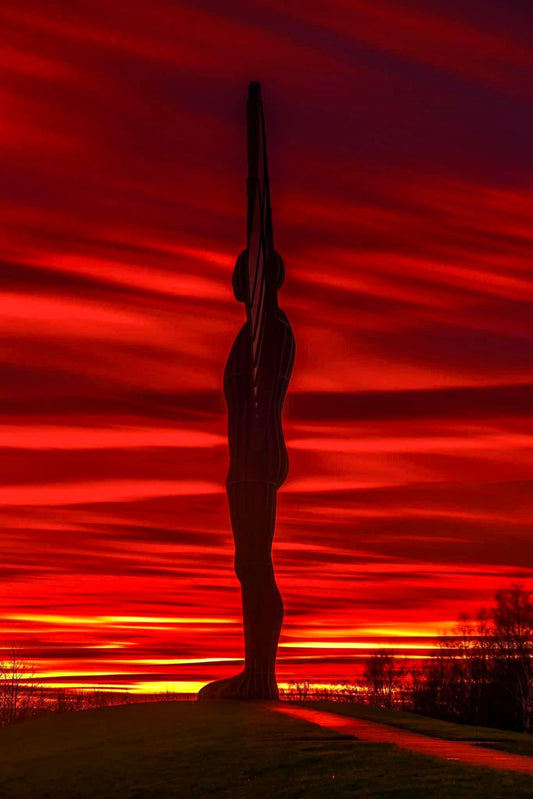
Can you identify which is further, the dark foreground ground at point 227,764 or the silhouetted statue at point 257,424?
the silhouetted statue at point 257,424

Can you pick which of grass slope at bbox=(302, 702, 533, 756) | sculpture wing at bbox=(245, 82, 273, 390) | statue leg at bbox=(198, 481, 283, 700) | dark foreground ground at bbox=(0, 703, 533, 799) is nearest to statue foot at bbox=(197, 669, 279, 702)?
statue leg at bbox=(198, 481, 283, 700)

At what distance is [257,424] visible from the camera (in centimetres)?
5309

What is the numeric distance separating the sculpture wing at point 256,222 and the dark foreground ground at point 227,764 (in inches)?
739

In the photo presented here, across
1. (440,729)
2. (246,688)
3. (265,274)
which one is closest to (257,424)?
(265,274)

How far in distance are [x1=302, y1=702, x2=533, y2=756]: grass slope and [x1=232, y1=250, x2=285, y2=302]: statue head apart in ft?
64.4

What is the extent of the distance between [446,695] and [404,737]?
60.9 metres

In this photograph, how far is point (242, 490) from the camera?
52531 mm

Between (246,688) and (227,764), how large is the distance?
21.6m

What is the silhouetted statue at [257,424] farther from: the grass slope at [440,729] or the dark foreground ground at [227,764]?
the dark foreground ground at [227,764]

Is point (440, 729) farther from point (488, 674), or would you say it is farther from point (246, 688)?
point (488, 674)

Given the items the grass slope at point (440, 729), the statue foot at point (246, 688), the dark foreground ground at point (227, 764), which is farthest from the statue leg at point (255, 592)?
the dark foreground ground at point (227, 764)

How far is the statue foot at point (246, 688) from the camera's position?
1962 inches

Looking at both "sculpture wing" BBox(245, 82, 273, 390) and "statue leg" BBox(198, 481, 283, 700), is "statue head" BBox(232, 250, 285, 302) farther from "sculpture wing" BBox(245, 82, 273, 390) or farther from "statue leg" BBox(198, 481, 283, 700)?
"statue leg" BBox(198, 481, 283, 700)

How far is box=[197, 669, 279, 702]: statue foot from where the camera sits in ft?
164
